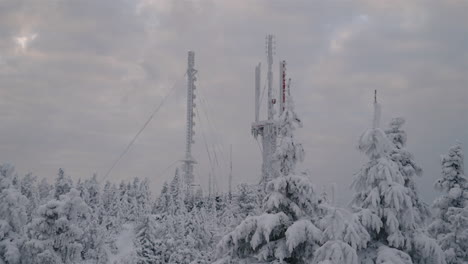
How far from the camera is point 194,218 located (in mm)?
70875

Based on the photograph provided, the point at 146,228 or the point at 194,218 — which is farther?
the point at 194,218

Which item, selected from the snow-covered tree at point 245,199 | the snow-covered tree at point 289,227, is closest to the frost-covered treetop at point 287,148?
the snow-covered tree at point 289,227

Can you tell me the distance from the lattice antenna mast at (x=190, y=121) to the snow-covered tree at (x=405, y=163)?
76.0m

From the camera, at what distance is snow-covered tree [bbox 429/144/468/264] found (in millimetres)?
26578

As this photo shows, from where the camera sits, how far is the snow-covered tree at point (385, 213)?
49.8 feet

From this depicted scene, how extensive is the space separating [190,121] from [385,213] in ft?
270

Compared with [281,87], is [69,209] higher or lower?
lower

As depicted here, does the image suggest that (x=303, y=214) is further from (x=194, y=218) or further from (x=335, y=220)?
(x=194, y=218)

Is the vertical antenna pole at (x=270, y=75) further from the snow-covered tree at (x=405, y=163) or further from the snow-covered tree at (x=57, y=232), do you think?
the snow-covered tree at (x=405, y=163)

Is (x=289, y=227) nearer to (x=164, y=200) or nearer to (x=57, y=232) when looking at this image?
(x=57, y=232)

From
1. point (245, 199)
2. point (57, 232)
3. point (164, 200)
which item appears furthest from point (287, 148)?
point (164, 200)

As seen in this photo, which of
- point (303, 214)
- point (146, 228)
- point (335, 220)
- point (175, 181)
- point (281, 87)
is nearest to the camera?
point (335, 220)

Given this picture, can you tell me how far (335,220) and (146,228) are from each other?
51476 millimetres

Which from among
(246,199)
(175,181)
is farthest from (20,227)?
(175,181)
